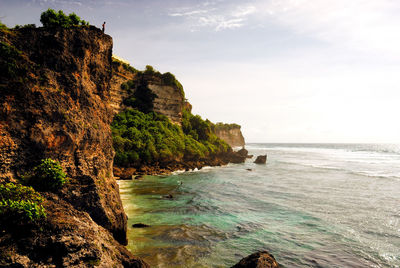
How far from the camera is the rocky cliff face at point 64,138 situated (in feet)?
24.8

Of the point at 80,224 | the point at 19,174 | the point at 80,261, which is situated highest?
the point at 19,174

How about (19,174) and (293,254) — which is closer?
(19,174)

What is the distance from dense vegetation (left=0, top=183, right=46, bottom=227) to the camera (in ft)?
23.1

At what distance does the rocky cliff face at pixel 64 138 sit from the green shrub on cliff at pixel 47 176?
381 mm

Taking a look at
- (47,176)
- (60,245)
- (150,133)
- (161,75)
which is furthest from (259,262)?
(161,75)

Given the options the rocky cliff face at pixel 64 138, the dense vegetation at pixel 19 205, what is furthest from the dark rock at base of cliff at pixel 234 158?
the dense vegetation at pixel 19 205

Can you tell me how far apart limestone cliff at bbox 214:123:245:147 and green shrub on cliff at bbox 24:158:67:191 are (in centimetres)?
13839

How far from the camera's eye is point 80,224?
8.34 m

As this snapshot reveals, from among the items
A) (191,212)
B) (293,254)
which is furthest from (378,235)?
(191,212)

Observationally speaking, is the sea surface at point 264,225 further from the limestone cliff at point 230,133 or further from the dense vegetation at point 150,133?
the limestone cliff at point 230,133

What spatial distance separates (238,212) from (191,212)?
4.51 meters

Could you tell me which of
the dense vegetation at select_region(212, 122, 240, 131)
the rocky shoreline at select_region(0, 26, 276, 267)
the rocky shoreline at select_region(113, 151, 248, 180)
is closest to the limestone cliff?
the dense vegetation at select_region(212, 122, 240, 131)

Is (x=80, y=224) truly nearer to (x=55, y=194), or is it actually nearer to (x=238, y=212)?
(x=55, y=194)

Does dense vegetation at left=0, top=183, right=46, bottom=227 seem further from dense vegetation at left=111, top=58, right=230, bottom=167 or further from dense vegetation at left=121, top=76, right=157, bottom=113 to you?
dense vegetation at left=121, top=76, right=157, bottom=113
